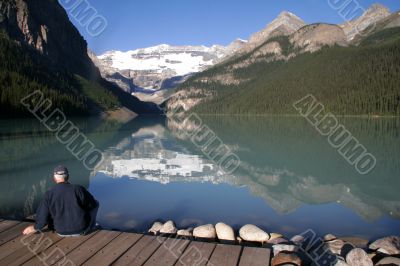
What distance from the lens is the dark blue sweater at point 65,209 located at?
30.3 feet

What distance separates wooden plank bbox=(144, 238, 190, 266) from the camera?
8.38 metres

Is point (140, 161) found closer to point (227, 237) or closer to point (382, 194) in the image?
point (382, 194)

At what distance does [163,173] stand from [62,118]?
90.9 metres

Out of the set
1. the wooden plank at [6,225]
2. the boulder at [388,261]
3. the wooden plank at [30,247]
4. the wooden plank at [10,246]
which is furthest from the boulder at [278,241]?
the wooden plank at [6,225]

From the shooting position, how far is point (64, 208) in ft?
30.7

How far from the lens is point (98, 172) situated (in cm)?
2877

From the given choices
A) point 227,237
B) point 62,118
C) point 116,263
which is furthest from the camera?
point 62,118

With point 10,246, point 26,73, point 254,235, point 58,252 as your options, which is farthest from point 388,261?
point 26,73

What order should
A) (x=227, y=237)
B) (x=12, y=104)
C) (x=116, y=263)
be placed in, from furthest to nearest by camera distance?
(x=12, y=104), (x=227, y=237), (x=116, y=263)

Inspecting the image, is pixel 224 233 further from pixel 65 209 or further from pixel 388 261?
pixel 65 209

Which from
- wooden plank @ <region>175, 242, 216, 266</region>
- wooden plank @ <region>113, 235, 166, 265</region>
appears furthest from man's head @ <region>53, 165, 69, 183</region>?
wooden plank @ <region>175, 242, 216, 266</region>

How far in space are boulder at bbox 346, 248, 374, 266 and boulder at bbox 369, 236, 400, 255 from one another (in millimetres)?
2455

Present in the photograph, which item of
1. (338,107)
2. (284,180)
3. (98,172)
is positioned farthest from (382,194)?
(338,107)

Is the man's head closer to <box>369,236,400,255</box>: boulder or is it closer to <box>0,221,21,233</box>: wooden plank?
<box>0,221,21,233</box>: wooden plank
